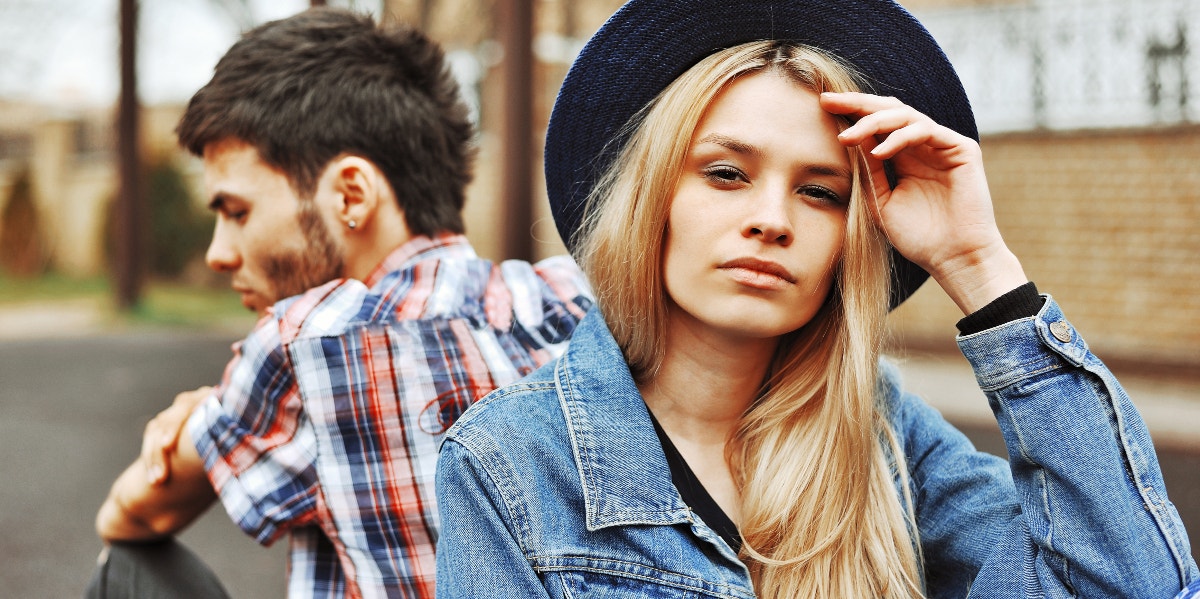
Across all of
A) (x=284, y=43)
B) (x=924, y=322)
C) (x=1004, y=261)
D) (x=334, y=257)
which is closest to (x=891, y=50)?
(x=1004, y=261)

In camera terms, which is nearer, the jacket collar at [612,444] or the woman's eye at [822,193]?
the jacket collar at [612,444]

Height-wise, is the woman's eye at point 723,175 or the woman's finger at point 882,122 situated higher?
the woman's finger at point 882,122

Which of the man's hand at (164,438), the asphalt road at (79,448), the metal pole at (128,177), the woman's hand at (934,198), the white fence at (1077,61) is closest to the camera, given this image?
the woman's hand at (934,198)

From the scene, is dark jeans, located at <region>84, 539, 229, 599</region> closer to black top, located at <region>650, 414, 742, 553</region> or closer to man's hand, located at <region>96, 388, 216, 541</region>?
man's hand, located at <region>96, 388, 216, 541</region>

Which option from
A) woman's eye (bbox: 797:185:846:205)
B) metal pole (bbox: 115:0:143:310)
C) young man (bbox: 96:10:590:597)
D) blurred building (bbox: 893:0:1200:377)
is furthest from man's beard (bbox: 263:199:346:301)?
metal pole (bbox: 115:0:143:310)

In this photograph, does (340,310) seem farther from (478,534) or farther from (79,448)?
(79,448)

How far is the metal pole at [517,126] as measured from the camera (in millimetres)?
6215

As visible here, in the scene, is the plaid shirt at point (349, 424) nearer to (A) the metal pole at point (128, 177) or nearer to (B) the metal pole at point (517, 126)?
(B) the metal pole at point (517, 126)

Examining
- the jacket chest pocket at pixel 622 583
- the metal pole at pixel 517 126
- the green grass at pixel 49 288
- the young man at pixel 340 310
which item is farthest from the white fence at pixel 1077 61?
the green grass at pixel 49 288

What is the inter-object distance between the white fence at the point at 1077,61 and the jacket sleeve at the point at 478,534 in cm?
803

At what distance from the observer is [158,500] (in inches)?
72.6

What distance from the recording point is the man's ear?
1.93m

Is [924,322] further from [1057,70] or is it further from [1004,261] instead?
[1004,261]

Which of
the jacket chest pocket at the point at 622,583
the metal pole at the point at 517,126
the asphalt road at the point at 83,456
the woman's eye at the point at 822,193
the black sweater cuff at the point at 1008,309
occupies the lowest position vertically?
the asphalt road at the point at 83,456
